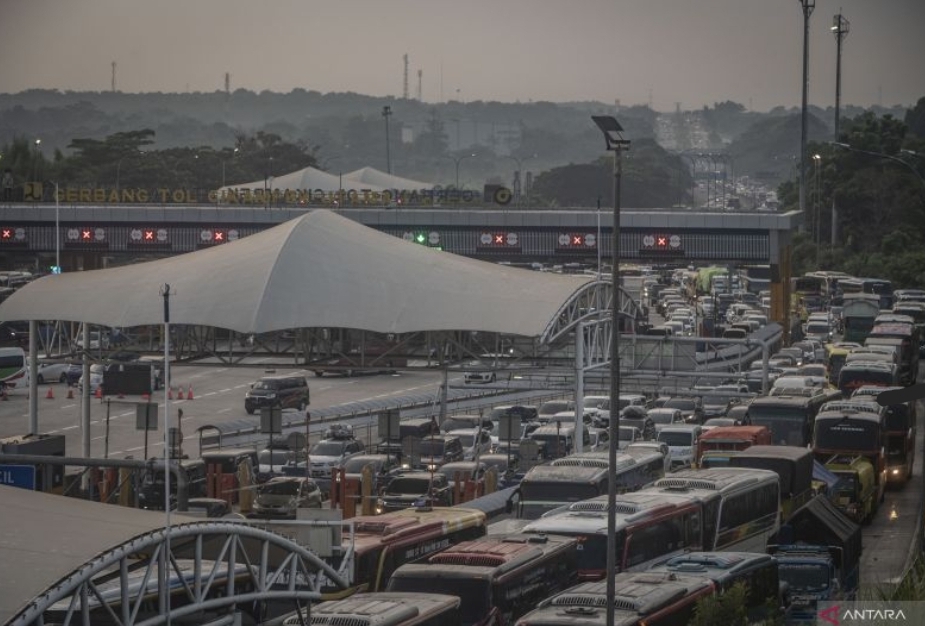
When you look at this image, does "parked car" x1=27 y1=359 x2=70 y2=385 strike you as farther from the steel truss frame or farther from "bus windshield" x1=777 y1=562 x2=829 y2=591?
the steel truss frame

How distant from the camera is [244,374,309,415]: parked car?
50062 millimetres

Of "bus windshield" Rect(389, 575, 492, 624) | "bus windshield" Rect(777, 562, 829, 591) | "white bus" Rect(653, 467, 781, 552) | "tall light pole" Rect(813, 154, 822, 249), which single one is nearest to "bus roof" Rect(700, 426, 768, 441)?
"white bus" Rect(653, 467, 781, 552)

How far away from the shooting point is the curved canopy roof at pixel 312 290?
106 ft

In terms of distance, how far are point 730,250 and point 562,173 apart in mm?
130219

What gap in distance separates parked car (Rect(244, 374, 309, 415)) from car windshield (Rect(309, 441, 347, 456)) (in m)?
10.4

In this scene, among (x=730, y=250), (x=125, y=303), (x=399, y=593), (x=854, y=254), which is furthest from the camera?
(x=854, y=254)

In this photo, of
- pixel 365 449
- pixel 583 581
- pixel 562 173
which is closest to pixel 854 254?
pixel 365 449

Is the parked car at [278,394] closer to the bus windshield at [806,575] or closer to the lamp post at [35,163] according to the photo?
the bus windshield at [806,575]

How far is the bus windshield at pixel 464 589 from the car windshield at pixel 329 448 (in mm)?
19471

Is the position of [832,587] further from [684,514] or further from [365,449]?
[365,449]

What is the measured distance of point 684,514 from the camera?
81.7 feet

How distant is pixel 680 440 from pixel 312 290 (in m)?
10.6

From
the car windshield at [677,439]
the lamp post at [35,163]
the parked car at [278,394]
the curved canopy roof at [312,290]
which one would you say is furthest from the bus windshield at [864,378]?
the lamp post at [35,163]

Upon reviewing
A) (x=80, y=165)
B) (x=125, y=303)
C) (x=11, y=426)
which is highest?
(x=80, y=165)
